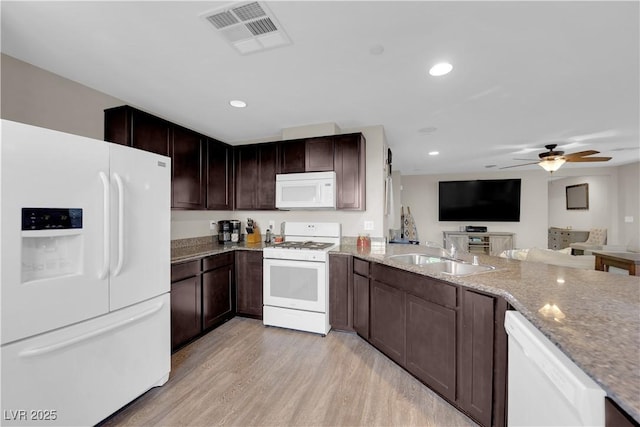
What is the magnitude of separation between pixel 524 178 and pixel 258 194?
22.5ft

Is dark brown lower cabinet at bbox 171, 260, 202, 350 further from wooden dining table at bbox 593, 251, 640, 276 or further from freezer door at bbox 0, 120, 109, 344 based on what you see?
wooden dining table at bbox 593, 251, 640, 276

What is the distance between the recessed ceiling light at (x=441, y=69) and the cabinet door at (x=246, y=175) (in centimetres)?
234

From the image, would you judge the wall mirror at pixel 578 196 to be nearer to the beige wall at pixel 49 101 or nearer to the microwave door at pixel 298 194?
the microwave door at pixel 298 194

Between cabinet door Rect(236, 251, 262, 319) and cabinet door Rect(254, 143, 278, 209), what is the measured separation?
2.42 ft

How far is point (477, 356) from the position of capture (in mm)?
1542

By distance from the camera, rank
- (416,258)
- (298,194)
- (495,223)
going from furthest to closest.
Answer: (495,223) → (298,194) → (416,258)

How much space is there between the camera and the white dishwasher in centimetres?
70

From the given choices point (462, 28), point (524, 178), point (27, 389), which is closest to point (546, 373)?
point (462, 28)

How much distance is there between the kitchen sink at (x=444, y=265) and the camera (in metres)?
1.99

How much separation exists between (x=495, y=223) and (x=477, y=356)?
6.49 meters

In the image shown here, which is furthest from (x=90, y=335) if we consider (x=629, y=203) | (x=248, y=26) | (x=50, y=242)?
(x=629, y=203)

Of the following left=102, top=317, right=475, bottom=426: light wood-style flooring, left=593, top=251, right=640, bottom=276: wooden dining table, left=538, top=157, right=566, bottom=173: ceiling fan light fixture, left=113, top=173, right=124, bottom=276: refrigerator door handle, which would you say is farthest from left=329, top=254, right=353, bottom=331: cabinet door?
left=538, top=157, right=566, bottom=173: ceiling fan light fixture

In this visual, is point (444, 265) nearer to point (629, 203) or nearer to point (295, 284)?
point (295, 284)

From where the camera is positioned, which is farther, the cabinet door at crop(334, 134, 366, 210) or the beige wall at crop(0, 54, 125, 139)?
the cabinet door at crop(334, 134, 366, 210)
